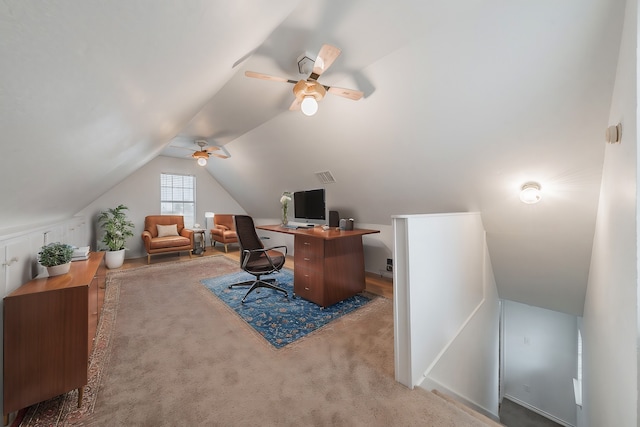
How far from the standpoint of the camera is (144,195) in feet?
18.6

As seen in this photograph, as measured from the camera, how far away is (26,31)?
52cm

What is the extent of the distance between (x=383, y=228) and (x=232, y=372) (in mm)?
3038

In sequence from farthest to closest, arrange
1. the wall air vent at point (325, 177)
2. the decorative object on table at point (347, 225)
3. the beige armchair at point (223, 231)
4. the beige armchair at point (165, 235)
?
the beige armchair at point (223, 231), the beige armchair at point (165, 235), the wall air vent at point (325, 177), the decorative object on table at point (347, 225)

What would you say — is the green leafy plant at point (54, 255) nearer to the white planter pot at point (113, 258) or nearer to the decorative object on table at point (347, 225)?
the decorative object on table at point (347, 225)

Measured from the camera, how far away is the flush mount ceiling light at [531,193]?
7.13 feet

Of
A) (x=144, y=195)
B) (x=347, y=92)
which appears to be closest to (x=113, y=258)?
(x=144, y=195)

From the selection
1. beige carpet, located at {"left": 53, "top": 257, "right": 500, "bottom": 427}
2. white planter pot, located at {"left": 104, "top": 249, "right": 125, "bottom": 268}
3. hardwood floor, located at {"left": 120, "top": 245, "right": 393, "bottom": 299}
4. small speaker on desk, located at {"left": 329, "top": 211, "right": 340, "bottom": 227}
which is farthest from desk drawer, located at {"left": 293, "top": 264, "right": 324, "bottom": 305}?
white planter pot, located at {"left": 104, "top": 249, "right": 125, "bottom": 268}

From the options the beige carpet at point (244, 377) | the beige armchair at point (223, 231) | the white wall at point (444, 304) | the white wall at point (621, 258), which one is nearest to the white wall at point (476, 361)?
the white wall at point (444, 304)

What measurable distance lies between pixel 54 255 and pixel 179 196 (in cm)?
499

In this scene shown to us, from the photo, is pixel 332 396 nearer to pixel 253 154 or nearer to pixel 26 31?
pixel 26 31

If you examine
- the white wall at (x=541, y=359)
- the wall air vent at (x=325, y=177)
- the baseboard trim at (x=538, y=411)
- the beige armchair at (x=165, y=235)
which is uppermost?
the wall air vent at (x=325, y=177)

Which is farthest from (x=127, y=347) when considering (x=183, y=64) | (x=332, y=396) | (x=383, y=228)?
(x=383, y=228)

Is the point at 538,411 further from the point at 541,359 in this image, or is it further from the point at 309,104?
the point at 309,104

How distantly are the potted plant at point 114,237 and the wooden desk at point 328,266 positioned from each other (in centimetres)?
391
